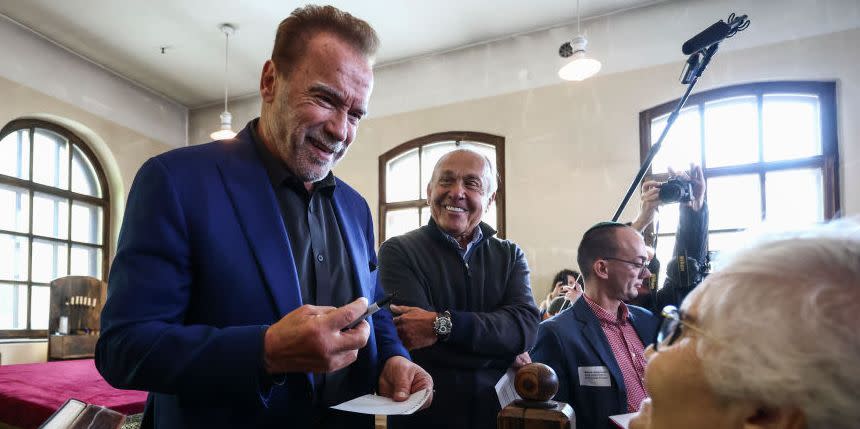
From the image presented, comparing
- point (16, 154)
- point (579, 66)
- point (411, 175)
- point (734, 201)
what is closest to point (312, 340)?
point (579, 66)

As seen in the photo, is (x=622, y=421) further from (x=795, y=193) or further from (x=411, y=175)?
(x=411, y=175)

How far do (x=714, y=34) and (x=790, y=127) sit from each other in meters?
4.06

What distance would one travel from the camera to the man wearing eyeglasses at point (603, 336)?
2.03 metres

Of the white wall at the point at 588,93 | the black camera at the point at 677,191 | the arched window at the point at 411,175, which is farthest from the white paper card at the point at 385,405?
the arched window at the point at 411,175

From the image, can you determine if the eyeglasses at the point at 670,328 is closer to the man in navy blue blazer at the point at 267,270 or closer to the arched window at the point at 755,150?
the man in navy blue blazer at the point at 267,270

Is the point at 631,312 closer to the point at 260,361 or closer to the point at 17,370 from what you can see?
the point at 260,361

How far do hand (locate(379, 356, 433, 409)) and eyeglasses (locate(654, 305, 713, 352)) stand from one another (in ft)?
1.72

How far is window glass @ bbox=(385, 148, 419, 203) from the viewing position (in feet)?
22.6

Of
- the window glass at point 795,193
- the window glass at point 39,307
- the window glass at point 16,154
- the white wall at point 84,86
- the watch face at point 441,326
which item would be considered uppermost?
the white wall at point 84,86

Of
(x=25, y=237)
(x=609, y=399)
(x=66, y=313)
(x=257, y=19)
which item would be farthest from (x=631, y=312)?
(x=25, y=237)

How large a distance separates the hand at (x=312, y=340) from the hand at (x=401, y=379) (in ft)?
0.93

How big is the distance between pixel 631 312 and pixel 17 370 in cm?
283

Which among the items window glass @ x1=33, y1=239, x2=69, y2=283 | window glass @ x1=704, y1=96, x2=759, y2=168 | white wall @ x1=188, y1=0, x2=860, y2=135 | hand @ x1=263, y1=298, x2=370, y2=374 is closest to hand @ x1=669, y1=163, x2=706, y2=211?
hand @ x1=263, y1=298, x2=370, y2=374

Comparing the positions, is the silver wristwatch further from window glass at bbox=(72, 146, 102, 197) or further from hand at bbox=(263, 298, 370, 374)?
window glass at bbox=(72, 146, 102, 197)
